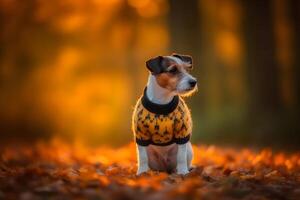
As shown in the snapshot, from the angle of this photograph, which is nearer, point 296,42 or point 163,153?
point 163,153

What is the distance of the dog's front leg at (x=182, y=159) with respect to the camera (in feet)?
26.0

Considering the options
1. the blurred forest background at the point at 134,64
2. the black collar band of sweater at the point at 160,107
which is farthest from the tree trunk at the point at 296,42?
the black collar band of sweater at the point at 160,107

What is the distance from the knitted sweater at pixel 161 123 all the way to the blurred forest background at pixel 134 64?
22.5ft

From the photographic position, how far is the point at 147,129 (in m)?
7.70

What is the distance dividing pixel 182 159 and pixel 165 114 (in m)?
0.72

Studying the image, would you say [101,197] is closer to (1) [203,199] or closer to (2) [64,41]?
(1) [203,199]

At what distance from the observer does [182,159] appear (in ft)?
26.1

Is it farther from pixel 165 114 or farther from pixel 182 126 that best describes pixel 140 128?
pixel 182 126

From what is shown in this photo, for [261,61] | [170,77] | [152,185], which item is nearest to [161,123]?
[170,77]

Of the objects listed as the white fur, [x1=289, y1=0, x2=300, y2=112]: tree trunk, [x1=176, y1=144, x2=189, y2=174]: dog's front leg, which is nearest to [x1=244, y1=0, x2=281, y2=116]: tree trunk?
[x1=289, y1=0, x2=300, y2=112]: tree trunk

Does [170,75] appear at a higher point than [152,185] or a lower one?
higher

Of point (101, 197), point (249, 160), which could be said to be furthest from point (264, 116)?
point (101, 197)

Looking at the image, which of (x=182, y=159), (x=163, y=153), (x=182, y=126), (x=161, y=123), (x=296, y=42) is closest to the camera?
(x=161, y=123)

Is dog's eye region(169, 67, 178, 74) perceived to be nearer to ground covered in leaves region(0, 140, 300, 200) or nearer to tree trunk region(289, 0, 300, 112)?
ground covered in leaves region(0, 140, 300, 200)
